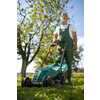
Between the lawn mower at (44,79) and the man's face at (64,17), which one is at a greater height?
the man's face at (64,17)

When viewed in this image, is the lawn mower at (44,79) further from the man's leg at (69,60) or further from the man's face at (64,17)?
the man's face at (64,17)

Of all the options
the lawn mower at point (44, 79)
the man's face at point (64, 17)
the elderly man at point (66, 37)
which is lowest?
the lawn mower at point (44, 79)

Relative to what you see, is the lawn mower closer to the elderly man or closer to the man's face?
the elderly man

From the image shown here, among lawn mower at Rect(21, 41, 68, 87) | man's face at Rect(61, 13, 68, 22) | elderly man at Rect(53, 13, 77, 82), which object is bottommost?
lawn mower at Rect(21, 41, 68, 87)

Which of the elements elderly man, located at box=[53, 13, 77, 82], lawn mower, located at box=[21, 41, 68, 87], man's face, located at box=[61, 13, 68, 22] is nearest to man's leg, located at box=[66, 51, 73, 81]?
elderly man, located at box=[53, 13, 77, 82]

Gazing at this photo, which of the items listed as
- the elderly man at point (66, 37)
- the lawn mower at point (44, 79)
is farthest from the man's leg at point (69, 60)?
the lawn mower at point (44, 79)

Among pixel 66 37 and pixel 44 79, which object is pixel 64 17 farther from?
pixel 44 79

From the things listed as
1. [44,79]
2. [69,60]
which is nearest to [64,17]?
[69,60]
